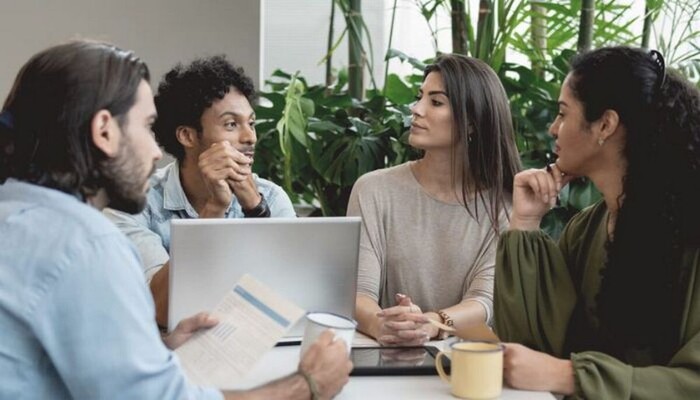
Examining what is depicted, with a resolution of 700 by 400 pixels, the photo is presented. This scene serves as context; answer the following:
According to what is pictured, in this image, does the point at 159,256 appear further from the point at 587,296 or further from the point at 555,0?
the point at 555,0

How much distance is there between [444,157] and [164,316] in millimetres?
822

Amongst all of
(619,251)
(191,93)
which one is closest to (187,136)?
(191,93)

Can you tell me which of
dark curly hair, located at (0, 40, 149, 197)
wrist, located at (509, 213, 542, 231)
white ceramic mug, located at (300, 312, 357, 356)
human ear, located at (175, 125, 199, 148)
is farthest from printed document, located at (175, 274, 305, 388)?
human ear, located at (175, 125, 199, 148)

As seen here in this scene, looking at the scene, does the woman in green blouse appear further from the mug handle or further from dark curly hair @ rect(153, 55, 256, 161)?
dark curly hair @ rect(153, 55, 256, 161)

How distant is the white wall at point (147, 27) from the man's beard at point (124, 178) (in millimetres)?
2366

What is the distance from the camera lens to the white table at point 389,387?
1662 millimetres

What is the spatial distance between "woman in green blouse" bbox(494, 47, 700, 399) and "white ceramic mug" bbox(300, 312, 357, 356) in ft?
0.90

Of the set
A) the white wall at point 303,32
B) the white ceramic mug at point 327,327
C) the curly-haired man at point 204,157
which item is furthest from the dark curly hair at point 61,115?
the white wall at point 303,32

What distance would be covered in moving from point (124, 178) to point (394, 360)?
67 centimetres

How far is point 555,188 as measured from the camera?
212cm

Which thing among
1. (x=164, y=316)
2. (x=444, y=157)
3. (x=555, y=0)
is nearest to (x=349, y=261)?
(x=164, y=316)

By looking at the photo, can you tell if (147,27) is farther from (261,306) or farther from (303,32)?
(261,306)

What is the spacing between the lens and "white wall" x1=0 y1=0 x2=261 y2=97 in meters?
3.70

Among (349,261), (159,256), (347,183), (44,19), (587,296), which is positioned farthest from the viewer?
(44,19)
